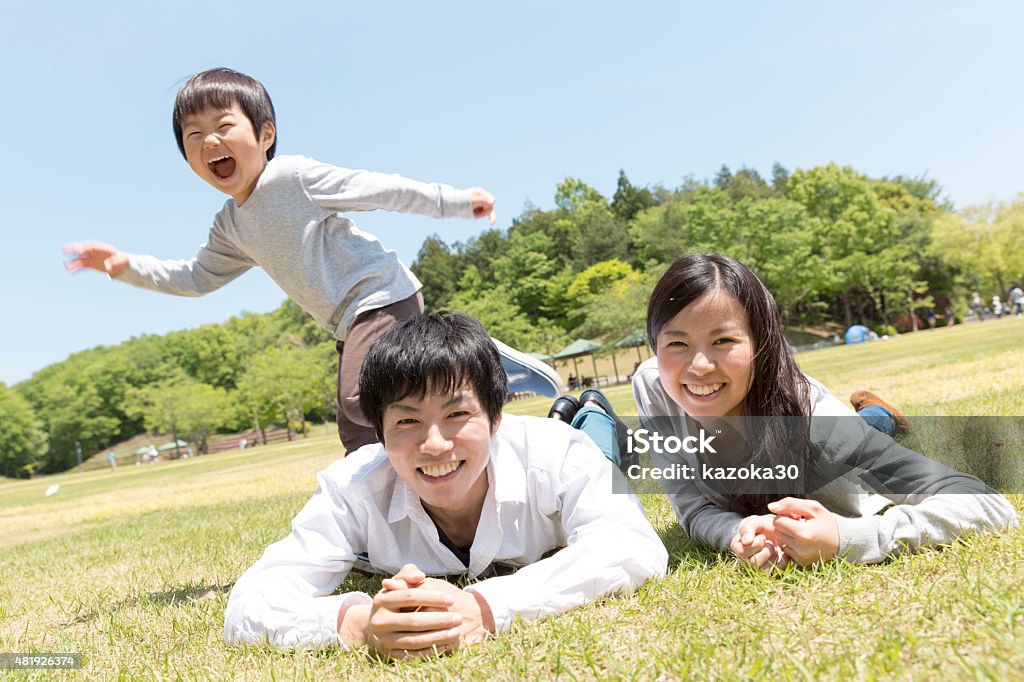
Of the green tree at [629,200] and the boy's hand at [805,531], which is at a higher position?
the green tree at [629,200]

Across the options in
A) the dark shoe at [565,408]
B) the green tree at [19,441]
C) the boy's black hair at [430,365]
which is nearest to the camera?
the boy's black hair at [430,365]

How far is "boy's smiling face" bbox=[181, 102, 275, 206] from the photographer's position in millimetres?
3338

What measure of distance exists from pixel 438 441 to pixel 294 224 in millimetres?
1851

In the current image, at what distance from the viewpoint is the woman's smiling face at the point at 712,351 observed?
98.2 inches

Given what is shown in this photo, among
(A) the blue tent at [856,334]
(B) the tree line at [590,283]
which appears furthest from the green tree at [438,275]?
(A) the blue tent at [856,334]

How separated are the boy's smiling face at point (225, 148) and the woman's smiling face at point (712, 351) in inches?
85.8

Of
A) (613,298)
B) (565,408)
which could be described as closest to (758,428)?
(565,408)

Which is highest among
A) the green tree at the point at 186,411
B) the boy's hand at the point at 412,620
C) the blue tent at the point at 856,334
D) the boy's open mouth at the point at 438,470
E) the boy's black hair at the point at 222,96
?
the boy's black hair at the point at 222,96

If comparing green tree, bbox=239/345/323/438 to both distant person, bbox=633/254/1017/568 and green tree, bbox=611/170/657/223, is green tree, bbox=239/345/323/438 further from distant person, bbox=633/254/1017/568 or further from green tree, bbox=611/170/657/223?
distant person, bbox=633/254/1017/568

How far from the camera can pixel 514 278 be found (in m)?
62.5

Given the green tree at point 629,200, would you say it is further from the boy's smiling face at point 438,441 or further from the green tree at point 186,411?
the boy's smiling face at point 438,441

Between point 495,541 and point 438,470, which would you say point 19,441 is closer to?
point 495,541

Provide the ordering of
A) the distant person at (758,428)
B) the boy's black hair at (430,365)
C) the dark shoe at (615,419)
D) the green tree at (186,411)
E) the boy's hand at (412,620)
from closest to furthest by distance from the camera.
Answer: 1. the boy's hand at (412,620)
2. the boy's black hair at (430,365)
3. the distant person at (758,428)
4. the dark shoe at (615,419)
5. the green tree at (186,411)

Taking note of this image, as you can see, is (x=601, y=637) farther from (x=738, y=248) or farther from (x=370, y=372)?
(x=738, y=248)
